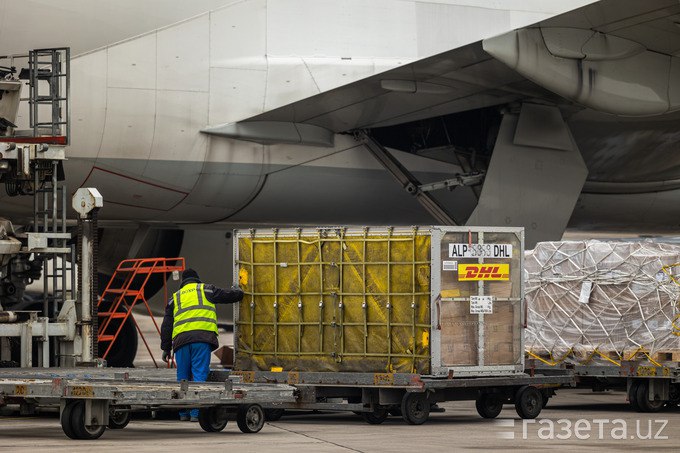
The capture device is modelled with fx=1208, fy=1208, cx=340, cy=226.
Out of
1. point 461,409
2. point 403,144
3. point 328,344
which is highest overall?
point 403,144

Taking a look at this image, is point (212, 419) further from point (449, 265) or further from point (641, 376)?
point (641, 376)

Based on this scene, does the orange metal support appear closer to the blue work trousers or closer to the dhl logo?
the blue work trousers

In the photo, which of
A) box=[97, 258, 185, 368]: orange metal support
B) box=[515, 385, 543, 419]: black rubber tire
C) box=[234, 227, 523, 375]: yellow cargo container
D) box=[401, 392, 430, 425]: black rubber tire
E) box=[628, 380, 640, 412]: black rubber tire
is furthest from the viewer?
box=[97, 258, 185, 368]: orange metal support

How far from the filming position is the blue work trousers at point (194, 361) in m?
12.6

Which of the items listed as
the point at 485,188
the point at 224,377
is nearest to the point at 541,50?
the point at 485,188

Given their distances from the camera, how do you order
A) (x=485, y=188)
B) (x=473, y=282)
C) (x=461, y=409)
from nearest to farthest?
(x=473, y=282) < (x=461, y=409) < (x=485, y=188)

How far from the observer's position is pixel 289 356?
1352cm

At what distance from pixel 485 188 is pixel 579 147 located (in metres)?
3.23

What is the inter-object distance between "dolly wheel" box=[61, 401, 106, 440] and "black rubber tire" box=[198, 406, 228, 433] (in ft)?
3.86

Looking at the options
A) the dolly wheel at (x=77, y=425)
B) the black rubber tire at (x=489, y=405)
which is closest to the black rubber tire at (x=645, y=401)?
the black rubber tire at (x=489, y=405)

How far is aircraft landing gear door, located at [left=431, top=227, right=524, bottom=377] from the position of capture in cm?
1262

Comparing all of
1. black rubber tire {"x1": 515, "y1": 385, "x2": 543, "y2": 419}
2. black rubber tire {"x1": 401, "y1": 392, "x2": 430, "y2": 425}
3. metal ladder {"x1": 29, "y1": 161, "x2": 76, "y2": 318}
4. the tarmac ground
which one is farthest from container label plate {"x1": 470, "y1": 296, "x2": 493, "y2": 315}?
metal ladder {"x1": 29, "y1": 161, "x2": 76, "y2": 318}

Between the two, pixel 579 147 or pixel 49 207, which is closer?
pixel 49 207

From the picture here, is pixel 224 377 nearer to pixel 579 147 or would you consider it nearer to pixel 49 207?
pixel 49 207
